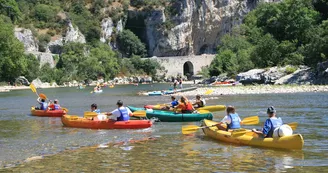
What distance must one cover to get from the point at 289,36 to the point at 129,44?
55.1 metres

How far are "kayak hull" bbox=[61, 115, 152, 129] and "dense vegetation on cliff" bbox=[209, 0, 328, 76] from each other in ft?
106

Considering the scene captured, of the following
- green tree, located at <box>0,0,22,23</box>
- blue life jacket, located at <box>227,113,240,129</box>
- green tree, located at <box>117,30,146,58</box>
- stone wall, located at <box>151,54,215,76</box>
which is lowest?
blue life jacket, located at <box>227,113,240,129</box>

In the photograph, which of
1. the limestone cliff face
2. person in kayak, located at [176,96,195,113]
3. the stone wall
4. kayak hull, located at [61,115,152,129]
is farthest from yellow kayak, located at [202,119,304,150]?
the limestone cliff face

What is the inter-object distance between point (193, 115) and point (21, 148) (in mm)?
8089

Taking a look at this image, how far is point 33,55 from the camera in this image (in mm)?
80312

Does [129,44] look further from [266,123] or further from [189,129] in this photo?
[266,123]

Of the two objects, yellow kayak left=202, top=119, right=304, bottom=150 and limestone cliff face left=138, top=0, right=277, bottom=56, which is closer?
yellow kayak left=202, top=119, right=304, bottom=150

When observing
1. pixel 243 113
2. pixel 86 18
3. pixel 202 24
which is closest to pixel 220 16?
pixel 202 24

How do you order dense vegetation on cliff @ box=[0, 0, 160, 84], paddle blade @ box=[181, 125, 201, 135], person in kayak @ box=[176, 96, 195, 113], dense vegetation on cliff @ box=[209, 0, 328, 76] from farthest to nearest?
1. dense vegetation on cliff @ box=[0, 0, 160, 84]
2. dense vegetation on cliff @ box=[209, 0, 328, 76]
3. person in kayak @ box=[176, 96, 195, 113]
4. paddle blade @ box=[181, 125, 201, 135]

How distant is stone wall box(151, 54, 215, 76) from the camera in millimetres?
103875

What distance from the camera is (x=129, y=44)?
107500mm

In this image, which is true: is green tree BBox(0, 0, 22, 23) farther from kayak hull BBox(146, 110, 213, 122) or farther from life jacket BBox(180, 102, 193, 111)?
life jacket BBox(180, 102, 193, 111)

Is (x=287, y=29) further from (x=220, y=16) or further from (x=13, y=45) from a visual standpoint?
(x=220, y=16)

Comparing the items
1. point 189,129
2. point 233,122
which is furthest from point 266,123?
Answer: point 189,129
